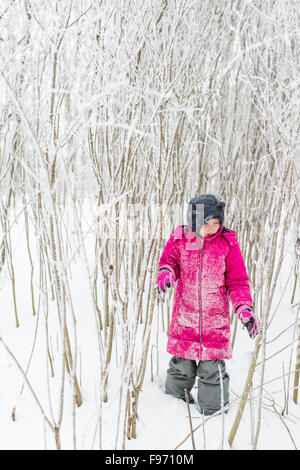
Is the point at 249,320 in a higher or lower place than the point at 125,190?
lower

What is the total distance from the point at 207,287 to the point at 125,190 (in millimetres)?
537

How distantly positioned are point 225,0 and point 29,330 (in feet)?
6.04

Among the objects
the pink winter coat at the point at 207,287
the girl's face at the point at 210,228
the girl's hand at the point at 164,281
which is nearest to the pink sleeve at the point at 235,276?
the pink winter coat at the point at 207,287

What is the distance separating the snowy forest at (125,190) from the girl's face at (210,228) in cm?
18

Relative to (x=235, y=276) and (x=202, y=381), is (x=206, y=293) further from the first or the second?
(x=202, y=381)

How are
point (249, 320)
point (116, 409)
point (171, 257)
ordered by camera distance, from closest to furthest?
1. point (249, 320)
2. point (116, 409)
3. point (171, 257)

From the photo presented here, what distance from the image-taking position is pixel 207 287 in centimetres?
129

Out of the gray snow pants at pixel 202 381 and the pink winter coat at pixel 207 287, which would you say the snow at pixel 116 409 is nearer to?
the gray snow pants at pixel 202 381

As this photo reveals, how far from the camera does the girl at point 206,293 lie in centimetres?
128

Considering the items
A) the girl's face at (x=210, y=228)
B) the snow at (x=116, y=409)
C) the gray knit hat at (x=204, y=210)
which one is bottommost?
the snow at (x=116, y=409)

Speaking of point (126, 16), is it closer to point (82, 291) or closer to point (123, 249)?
point (123, 249)

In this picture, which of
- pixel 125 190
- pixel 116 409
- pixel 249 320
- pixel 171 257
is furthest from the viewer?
pixel 171 257

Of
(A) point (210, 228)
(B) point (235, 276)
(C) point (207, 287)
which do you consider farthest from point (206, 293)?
(A) point (210, 228)

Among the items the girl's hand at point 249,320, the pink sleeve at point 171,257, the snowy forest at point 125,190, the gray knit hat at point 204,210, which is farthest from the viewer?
the pink sleeve at point 171,257
